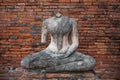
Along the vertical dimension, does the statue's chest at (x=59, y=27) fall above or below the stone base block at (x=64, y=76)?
above

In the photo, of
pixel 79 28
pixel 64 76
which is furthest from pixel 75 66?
pixel 79 28

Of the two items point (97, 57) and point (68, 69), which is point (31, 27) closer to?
point (97, 57)

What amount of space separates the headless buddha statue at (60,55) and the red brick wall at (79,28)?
172cm

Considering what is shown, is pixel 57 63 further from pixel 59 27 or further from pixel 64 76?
pixel 59 27

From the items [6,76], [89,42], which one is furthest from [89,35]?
[6,76]

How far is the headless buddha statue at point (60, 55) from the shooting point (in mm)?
6715

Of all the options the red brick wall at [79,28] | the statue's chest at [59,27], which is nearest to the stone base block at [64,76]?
the statue's chest at [59,27]

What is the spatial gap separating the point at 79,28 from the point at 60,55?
2120 mm

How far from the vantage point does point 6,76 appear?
8.87 m

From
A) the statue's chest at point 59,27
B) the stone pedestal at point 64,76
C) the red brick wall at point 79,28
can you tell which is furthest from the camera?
the red brick wall at point 79,28

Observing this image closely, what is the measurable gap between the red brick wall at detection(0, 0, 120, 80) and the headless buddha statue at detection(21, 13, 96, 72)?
67.9 inches

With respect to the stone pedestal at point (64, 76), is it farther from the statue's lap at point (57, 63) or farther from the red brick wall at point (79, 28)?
the red brick wall at point (79, 28)

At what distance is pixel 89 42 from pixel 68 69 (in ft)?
7.55

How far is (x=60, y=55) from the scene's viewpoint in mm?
6891
